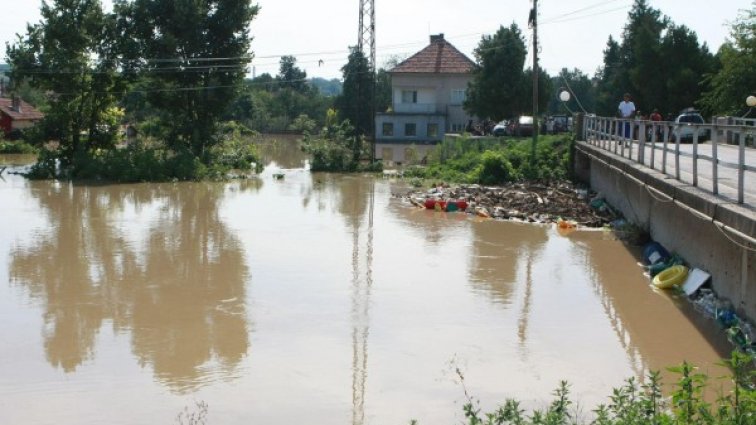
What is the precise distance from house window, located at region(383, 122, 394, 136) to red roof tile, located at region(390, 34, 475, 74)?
3.93m

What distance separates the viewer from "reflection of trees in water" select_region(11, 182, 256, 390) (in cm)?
1178

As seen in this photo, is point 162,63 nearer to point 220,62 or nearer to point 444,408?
point 220,62

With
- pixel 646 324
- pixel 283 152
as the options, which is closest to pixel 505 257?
pixel 646 324

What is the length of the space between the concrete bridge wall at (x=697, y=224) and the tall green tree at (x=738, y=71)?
12.2 m

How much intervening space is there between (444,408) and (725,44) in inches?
1226

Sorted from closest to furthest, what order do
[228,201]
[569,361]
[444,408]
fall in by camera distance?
[444,408] → [569,361] → [228,201]

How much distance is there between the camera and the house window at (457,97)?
2608 inches

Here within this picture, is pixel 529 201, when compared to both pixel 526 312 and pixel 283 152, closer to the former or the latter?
pixel 526 312

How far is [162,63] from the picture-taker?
42.6 metres

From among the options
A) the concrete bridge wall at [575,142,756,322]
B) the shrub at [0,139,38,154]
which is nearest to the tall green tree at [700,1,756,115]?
the concrete bridge wall at [575,142,756,322]

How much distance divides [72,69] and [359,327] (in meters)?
32.2

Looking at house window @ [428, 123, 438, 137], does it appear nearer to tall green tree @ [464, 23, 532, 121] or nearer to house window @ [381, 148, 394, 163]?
house window @ [381, 148, 394, 163]

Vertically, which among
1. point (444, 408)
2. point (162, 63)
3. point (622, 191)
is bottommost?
point (444, 408)

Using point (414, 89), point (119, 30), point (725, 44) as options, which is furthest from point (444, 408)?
point (414, 89)
